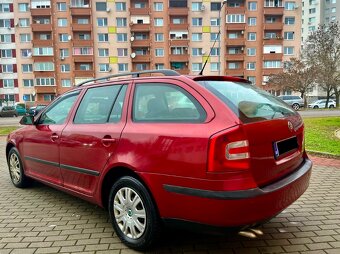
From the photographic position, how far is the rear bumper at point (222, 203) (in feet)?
8.19

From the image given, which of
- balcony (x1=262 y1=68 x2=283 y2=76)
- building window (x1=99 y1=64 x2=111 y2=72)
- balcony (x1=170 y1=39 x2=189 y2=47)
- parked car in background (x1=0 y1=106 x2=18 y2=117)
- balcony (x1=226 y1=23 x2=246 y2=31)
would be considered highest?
balcony (x1=226 y1=23 x2=246 y2=31)

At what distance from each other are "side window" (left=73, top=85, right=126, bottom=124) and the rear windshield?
3.54 ft

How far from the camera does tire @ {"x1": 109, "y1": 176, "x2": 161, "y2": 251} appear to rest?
2.97m

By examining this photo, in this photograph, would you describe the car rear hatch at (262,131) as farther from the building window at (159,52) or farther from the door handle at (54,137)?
the building window at (159,52)

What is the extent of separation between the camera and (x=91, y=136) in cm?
356

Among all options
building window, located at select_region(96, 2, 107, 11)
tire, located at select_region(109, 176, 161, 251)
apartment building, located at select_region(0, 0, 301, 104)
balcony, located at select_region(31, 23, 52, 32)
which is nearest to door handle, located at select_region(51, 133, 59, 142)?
tire, located at select_region(109, 176, 161, 251)

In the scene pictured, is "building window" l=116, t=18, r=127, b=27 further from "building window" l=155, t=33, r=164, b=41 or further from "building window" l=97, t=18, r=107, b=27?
"building window" l=155, t=33, r=164, b=41

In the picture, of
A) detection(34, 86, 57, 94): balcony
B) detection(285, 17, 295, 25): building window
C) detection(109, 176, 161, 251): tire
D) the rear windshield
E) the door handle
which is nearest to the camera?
the rear windshield

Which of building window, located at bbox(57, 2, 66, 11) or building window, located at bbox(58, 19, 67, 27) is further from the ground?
building window, located at bbox(57, 2, 66, 11)

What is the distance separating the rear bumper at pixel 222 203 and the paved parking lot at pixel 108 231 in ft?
2.14

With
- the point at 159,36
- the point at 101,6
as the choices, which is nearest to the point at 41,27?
the point at 101,6

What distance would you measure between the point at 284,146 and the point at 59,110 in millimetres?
3055

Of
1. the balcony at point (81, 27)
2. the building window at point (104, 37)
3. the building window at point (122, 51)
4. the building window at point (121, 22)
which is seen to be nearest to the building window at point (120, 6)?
the building window at point (121, 22)

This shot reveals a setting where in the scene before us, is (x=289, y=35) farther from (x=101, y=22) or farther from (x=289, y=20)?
(x=101, y=22)
